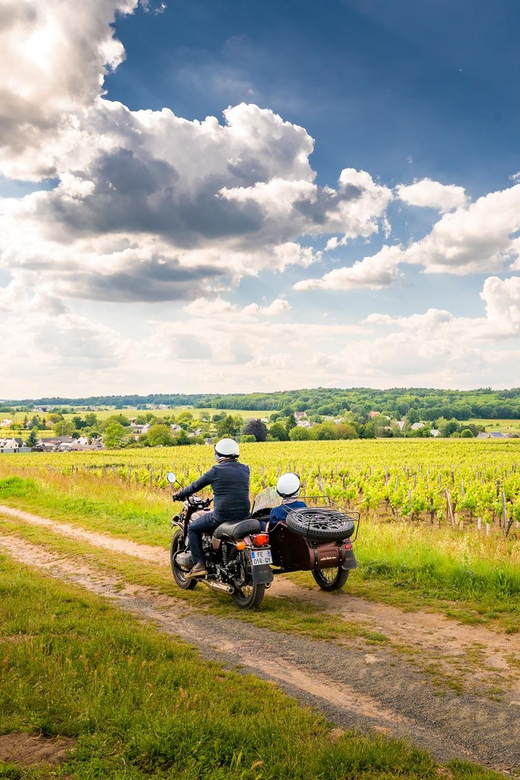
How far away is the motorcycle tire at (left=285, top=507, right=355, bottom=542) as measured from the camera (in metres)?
7.31

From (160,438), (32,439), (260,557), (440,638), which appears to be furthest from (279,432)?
(440,638)

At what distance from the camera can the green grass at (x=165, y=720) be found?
11.6 feet

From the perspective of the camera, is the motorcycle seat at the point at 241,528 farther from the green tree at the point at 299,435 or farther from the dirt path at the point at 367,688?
the green tree at the point at 299,435

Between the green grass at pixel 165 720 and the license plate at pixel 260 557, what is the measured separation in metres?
1.69

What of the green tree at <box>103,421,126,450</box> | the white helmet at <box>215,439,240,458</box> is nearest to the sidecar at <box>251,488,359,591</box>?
the white helmet at <box>215,439,240,458</box>

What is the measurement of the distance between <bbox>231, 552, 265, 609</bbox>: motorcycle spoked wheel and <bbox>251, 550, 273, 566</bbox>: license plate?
0.62 ft

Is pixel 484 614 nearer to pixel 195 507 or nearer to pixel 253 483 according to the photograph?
pixel 195 507

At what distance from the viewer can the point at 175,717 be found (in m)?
3.94

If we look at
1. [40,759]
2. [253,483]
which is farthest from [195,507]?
[253,483]

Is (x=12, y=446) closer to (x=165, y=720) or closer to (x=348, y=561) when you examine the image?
(x=348, y=561)

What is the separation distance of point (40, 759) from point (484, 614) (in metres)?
5.33

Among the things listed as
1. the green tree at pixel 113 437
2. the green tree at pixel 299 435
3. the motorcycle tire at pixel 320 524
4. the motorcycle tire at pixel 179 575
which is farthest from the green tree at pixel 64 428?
the motorcycle tire at pixel 320 524

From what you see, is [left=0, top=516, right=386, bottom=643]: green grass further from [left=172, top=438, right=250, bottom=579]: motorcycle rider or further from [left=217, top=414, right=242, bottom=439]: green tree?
[left=217, top=414, right=242, bottom=439]: green tree

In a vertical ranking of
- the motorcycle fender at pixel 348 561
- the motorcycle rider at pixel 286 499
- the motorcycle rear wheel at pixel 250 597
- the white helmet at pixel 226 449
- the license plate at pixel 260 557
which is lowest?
the motorcycle rear wheel at pixel 250 597
